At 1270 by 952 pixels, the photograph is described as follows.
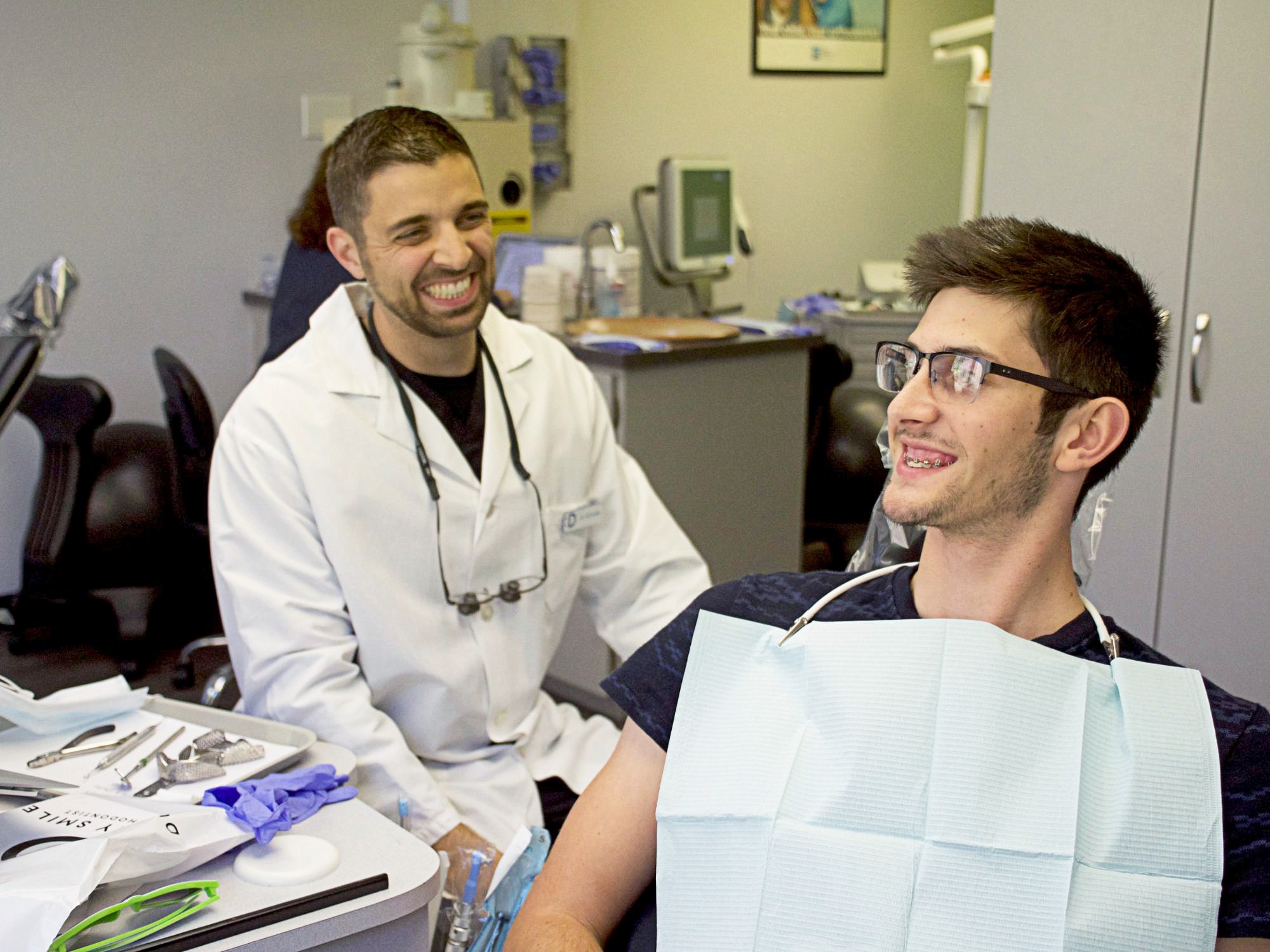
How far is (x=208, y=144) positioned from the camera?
13.3 feet

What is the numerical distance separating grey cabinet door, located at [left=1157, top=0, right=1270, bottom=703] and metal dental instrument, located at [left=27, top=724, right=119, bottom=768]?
201 centimetres

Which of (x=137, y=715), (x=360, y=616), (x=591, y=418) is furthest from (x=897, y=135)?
(x=137, y=715)

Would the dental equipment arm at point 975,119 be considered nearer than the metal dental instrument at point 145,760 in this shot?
No

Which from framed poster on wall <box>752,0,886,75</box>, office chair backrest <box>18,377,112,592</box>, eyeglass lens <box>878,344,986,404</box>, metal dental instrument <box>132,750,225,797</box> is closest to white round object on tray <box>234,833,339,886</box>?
metal dental instrument <box>132,750,225,797</box>

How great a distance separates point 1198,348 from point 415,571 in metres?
1.57

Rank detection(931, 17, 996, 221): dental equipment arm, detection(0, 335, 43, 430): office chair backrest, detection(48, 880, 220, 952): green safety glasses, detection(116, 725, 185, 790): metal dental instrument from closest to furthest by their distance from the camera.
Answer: detection(48, 880, 220, 952): green safety glasses, detection(116, 725, 185, 790): metal dental instrument, detection(0, 335, 43, 430): office chair backrest, detection(931, 17, 996, 221): dental equipment arm

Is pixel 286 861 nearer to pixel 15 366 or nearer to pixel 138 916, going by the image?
pixel 138 916

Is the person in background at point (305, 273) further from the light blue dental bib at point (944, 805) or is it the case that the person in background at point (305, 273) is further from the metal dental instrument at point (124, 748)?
the light blue dental bib at point (944, 805)

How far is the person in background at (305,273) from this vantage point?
272 centimetres

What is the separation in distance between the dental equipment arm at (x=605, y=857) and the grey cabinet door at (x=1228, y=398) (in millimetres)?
1655

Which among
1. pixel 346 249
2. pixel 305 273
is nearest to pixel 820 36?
pixel 305 273

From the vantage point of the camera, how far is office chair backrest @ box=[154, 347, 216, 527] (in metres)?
2.89

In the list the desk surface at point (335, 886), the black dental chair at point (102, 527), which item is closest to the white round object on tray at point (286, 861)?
the desk surface at point (335, 886)

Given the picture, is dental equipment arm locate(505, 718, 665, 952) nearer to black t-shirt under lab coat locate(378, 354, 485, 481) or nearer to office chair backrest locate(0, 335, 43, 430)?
black t-shirt under lab coat locate(378, 354, 485, 481)
